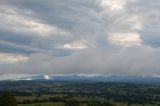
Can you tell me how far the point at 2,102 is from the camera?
549ft

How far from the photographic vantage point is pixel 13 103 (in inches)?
6654

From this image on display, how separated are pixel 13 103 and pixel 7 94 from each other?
5535 mm

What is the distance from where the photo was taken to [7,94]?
169875 mm

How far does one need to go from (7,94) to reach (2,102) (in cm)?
490

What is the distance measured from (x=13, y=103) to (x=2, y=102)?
548 centimetres
